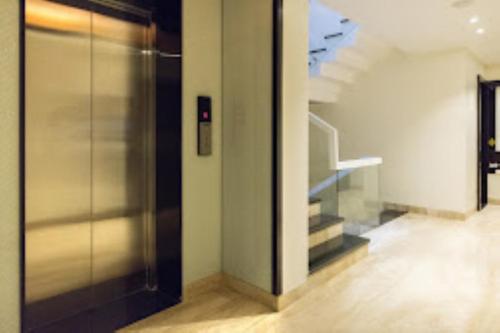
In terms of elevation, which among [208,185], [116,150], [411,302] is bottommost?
[411,302]

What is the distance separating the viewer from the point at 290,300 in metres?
3.16

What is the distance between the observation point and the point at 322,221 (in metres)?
4.39

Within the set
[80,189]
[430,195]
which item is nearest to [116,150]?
[80,189]

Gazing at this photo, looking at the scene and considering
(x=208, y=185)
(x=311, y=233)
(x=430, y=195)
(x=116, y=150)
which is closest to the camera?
(x=116, y=150)

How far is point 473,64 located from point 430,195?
257 cm

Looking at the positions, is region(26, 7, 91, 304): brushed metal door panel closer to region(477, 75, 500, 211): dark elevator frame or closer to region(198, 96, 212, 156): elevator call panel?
region(198, 96, 212, 156): elevator call panel

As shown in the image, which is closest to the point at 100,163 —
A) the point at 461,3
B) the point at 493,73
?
the point at 461,3

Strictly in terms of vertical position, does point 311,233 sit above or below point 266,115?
below

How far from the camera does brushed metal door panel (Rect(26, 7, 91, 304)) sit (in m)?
2.55

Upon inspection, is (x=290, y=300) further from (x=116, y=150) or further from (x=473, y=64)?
(x=473, y=64)

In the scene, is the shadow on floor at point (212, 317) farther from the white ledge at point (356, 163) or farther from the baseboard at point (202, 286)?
the white ledge at point (356, 163)

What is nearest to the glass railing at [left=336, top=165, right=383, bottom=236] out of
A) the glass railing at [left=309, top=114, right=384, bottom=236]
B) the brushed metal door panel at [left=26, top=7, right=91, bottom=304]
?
the glass railing at [left=309, top=114, right=384, bottom=236]

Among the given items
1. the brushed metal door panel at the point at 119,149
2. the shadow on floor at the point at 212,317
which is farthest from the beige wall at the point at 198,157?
the brushed metal door panel at the point at 119,149
